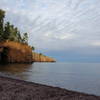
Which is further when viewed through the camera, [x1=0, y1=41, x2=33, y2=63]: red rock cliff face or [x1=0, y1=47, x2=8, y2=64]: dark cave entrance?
[x1=0, y1=47, x2=8, y2=64]: dark cave entrance

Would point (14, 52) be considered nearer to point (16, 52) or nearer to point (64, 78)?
point (16, 52)

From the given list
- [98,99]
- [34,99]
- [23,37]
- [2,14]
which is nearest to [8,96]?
[34,99]

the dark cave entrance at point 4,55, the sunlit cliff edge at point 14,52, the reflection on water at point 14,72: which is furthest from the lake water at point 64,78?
the dark cave entrance at point 4,55

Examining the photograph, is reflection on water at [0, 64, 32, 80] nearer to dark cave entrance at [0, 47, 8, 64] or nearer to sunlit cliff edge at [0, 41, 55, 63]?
sunlit cliff edge at [0, 41, 55, 63]

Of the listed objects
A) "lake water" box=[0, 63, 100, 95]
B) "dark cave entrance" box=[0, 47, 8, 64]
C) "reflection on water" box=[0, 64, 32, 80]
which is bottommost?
"lake water" box=[0, 63, 100, 95]

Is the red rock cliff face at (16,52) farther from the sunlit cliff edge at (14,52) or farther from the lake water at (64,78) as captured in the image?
the lake water at (64,78)

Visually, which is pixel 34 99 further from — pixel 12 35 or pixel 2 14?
pixel 12 35

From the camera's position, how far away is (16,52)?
368 feet

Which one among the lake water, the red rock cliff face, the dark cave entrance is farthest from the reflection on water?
the dark cave entrance

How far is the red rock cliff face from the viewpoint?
10724 cm

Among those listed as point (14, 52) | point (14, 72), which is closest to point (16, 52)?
point (14, 52)

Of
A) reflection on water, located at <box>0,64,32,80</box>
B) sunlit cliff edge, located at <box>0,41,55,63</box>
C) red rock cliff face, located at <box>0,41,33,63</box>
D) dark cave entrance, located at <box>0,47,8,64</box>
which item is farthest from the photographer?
dark cave entrance, located at <box>0,47,8,64</box>

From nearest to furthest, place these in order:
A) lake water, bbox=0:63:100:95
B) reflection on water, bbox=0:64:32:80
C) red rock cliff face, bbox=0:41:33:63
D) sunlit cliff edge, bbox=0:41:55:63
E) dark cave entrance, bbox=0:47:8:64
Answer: lake water, bbox=0:63:100:95
reflection on water, bbox=0:64:32:80
sunlit cliff edge, bbox=0:41:55:63
red rock cliff face, bbox=0:41:33:63
dark cave entrance, bbox=0:47:8:64

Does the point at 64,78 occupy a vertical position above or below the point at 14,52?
below
